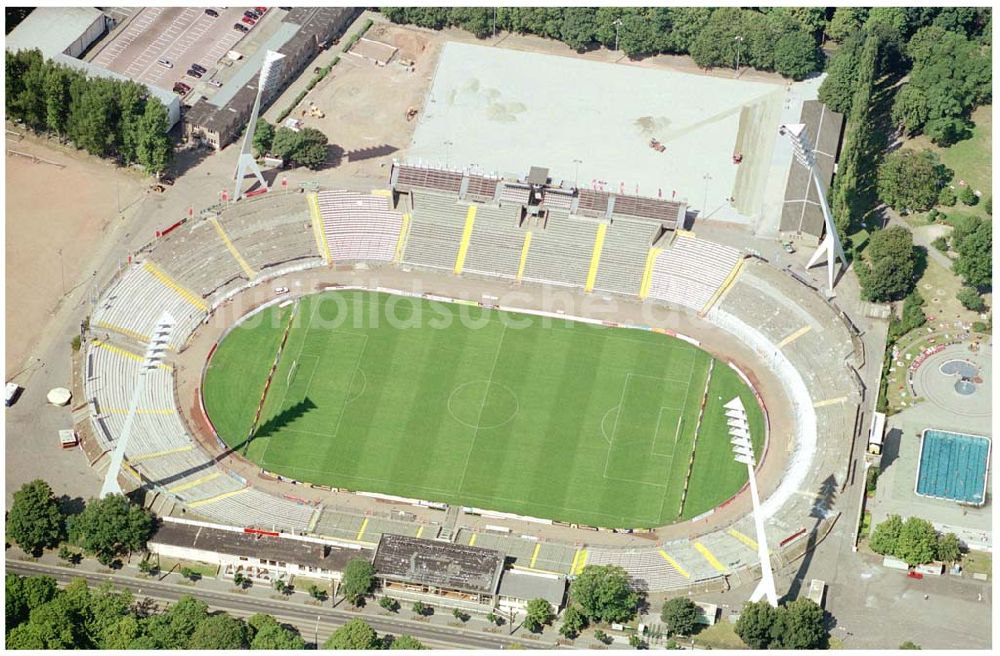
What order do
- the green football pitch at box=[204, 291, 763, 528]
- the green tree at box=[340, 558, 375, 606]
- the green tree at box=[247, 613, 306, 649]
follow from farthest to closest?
the green football pitch at box=[204, 291, 763, 528]
the green tree at box=[340, 558, 375, 606]
the green tree at box=[247, 613, 306, 649]

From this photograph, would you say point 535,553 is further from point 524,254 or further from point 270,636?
point 524,254

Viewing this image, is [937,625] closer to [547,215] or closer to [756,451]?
[756,451]

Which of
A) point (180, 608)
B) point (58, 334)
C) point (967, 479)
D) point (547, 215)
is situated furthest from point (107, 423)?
point (967, 479)

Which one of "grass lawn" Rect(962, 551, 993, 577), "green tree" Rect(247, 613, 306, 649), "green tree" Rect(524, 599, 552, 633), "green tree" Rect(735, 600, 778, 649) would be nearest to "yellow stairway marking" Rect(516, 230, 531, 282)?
"green tree" Rect(524, 599, 552, 633)

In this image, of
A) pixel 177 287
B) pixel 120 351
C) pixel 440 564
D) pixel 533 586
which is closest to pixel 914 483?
pixel 533 586

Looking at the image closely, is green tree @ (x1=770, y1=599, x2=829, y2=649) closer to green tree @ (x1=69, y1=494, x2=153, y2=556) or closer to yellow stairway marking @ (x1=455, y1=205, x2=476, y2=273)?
yellow stairway marking @ (x1=455, y1=205, x2=476, y2=273)

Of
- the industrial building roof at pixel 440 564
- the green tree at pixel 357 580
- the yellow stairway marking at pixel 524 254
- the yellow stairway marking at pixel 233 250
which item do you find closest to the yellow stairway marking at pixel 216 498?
the green tree at pixel 357 580
